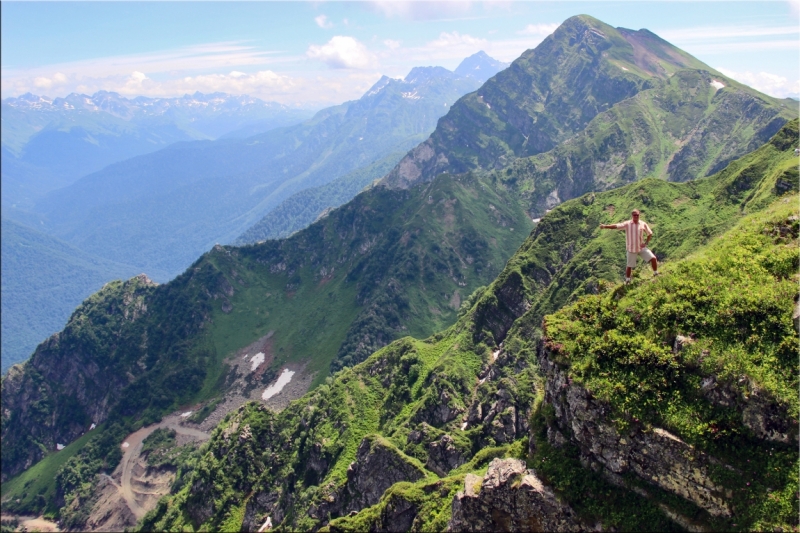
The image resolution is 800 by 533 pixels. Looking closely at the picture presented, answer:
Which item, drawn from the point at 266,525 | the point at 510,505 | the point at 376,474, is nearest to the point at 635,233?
the point at 510,505

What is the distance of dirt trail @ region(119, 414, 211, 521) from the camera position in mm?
145875

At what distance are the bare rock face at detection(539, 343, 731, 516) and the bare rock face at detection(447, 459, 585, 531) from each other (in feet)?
11.7

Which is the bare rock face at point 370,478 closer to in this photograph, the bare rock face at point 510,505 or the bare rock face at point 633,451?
the bare rock face at point 510,505

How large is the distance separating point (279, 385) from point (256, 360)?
23.1m

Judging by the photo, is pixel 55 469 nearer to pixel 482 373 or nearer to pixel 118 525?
pixel 118 525

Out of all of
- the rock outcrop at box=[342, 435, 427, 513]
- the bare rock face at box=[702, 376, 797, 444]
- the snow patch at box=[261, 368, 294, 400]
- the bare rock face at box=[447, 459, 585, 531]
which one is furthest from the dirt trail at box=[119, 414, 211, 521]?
the bare rock face at box=[702, 376, 797, 444]

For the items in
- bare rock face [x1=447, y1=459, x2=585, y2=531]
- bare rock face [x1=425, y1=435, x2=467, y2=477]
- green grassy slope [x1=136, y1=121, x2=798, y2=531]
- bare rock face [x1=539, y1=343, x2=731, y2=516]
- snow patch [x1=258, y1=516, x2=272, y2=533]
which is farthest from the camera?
snow patch [x1=258, y1=516, x2=272, y2=533]

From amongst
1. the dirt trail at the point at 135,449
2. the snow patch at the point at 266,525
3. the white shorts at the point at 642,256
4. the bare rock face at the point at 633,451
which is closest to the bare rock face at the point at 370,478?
the snow patch at the point at 266,525

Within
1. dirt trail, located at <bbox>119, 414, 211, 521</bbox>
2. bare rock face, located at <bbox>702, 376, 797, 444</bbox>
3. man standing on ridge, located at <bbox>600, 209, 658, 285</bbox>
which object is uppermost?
man standing on ridge, located at <bbox>600, 209, 658, 285</bbox>

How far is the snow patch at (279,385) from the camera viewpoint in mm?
170825

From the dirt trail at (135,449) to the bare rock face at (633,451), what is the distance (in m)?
152

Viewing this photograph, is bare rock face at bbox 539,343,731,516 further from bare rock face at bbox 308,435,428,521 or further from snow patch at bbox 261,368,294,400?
snow patch at bbox 261,368,294,400

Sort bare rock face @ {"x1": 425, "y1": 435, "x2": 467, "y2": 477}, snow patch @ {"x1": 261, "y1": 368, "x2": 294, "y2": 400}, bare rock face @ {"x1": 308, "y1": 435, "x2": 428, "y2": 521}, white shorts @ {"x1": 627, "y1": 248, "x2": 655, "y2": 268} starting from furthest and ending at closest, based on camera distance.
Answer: snow patch @ {"x1": 261, "y1": 368, "x2": 294, "y2": 400}, bare rock face @ {"x1": 425, "y1": 435, "x2": 467, "y2": 477}, bare rock face @ {"x1": 308, "y1": 435, "x2": 428, "y2": 521}, white shorts @ {"x1": 627, "y1": 248, "x2": 655, "y2": 268}

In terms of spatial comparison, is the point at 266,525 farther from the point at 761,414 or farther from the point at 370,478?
the point at 761,414
